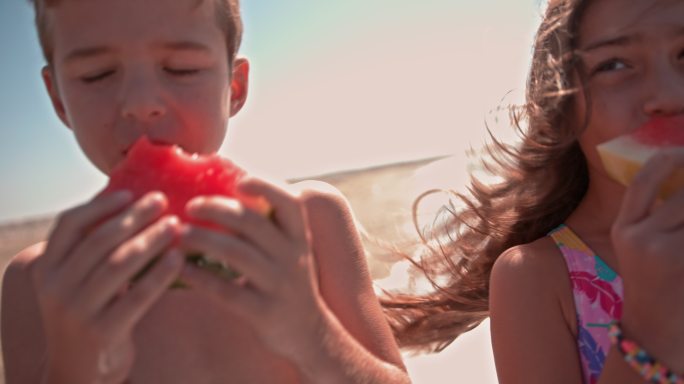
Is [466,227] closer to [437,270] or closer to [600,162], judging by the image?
[437,270]

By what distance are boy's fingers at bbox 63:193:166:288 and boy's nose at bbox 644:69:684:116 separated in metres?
1.80

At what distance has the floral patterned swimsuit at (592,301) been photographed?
8.53 ft

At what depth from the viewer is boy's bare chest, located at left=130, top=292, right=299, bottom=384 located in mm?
2469

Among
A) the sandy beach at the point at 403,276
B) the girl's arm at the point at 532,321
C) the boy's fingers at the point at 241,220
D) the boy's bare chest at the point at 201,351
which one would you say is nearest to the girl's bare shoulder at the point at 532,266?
the girl's arm at the point at 532,321

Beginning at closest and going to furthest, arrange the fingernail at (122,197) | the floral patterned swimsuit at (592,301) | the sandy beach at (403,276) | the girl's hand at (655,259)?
1. the fingernail at (122,197)
2. the girl's hand at (655,259)
3. the floral patterned swimsuit at (592,301)
4. the sandy beach at (403,276)

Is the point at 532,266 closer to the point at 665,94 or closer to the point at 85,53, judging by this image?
the point at 665,94

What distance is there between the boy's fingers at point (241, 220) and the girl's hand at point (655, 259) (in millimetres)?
1091

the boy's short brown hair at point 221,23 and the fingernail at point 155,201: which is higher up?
the boy's short brown hair at point 221,23

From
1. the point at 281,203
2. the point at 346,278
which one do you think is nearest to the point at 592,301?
the point at 346,278

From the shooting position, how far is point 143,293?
142 centimetres

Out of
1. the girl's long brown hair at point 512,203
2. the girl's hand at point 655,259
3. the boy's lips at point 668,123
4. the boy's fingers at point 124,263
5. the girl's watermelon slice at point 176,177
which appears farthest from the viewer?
the girl's long brown hair at point 512,203

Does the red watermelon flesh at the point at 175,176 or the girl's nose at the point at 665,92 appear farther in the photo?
the girl's nose at the point at 665,92

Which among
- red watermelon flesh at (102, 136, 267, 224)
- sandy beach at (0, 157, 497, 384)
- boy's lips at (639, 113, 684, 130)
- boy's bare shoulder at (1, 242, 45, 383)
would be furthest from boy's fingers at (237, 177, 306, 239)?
sandy beach at (0, 157, 497, 384)

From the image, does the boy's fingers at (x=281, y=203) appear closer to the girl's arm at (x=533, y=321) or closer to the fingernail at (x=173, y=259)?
the fingernail at (x=173, y=259)
